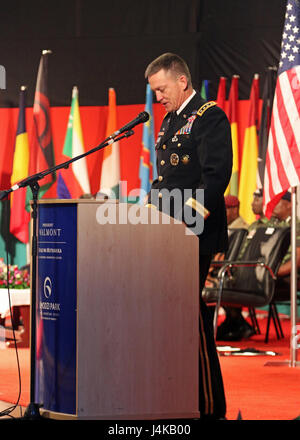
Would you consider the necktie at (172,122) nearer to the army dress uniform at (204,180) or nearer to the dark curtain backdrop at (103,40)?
the army dress uniform at (204,180)

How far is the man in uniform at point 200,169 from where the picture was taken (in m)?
3.25

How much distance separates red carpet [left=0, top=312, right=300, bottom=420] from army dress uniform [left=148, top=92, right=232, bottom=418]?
1.60 ft

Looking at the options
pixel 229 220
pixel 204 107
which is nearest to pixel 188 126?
pixel 204 107

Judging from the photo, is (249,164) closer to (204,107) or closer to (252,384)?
(252,384)

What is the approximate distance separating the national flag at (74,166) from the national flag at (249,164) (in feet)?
6.69

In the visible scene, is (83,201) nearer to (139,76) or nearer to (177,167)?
(177,167)

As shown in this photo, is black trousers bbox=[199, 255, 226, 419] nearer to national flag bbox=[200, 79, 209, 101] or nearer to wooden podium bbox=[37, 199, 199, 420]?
wooden podium bbox=[37, 199, 199, 420]

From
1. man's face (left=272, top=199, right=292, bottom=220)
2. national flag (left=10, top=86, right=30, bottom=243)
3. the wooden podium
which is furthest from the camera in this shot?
national flag (left=10, top=86, right=30, bottom=243)

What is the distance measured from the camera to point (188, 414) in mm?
3092

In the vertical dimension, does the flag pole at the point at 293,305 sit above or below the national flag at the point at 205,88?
below

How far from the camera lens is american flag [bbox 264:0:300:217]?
5785 millimetres

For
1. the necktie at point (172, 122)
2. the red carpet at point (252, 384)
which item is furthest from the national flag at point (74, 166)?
the necktie at point (172, 122)

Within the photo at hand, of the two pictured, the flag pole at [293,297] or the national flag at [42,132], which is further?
the national flag at [42,132]

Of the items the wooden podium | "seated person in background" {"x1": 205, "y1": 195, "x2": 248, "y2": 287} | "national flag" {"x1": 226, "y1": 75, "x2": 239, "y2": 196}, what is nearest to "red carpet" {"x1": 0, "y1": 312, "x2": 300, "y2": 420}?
the wooden podium
